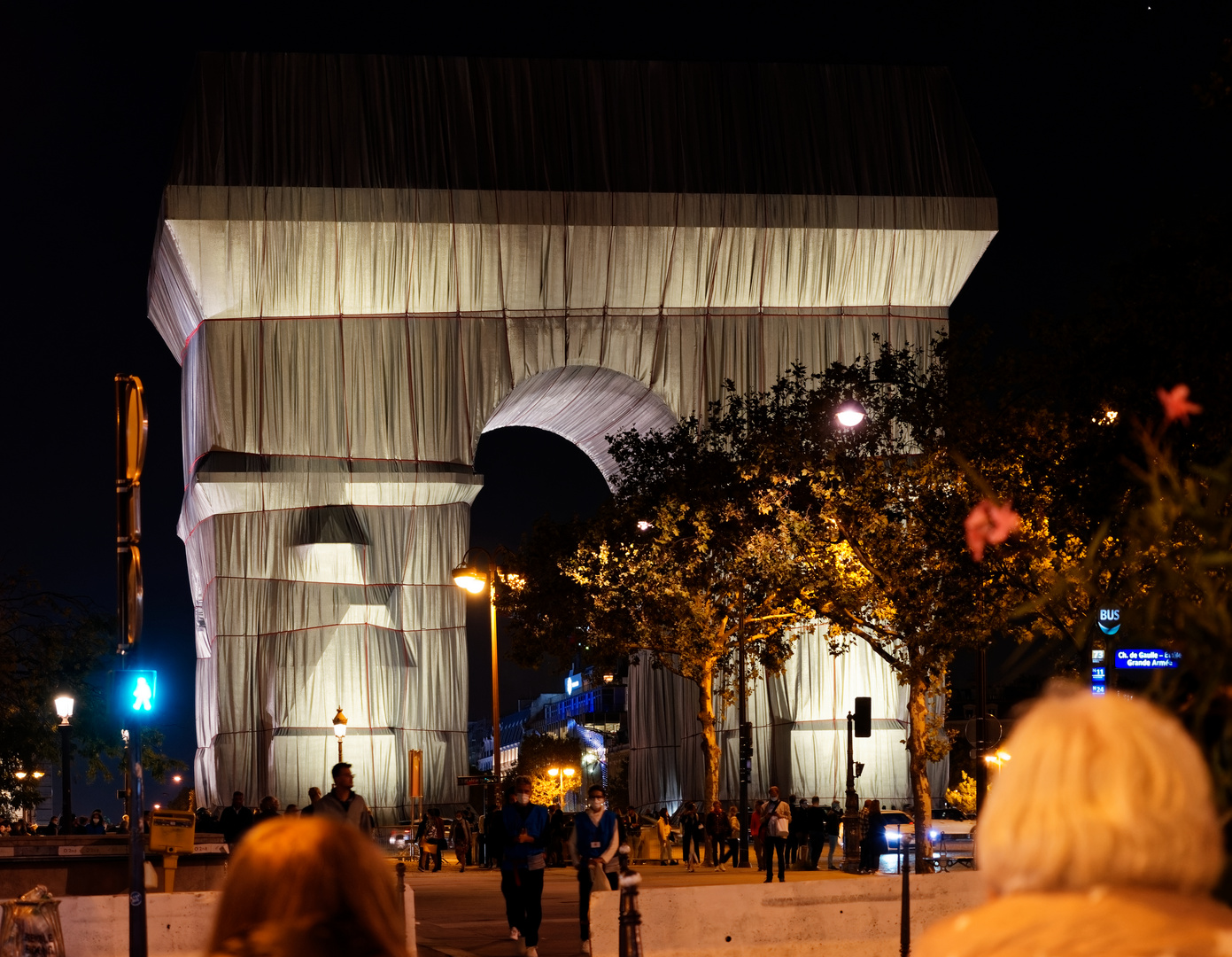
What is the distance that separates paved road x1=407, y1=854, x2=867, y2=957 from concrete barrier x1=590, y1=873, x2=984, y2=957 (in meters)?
0.32

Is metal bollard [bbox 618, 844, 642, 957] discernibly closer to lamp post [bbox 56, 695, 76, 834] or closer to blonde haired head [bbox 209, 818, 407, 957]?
blonde haired head [bbox 209, 818, 407, 957]

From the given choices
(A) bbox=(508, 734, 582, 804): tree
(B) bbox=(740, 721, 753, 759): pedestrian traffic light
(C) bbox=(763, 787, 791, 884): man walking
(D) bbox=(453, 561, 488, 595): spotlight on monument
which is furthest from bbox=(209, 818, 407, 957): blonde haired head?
(A) bbox=(508, 734, 582, 804): tree

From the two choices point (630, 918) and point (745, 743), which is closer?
point (630, 918)

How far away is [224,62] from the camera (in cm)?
4759

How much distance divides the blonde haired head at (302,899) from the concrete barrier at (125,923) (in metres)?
12.0

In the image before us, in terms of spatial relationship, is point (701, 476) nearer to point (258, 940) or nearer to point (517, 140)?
point (517, 140)

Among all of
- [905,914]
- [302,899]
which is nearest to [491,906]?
[905,914]

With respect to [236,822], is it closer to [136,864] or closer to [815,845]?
[136,864]

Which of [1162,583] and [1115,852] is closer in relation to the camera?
[1115,852]

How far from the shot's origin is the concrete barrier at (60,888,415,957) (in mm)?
14734

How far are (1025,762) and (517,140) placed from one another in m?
47.5

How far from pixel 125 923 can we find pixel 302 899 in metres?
12.8

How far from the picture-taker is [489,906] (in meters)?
25.0

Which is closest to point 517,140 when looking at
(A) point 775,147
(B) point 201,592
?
(A) point 775,147
